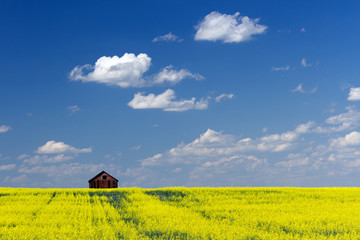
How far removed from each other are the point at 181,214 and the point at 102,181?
3052 cm

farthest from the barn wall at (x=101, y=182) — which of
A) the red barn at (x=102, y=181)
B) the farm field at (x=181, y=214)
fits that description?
the farm field at (x=181, y=214)

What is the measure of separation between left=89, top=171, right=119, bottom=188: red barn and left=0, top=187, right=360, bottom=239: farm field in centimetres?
1220

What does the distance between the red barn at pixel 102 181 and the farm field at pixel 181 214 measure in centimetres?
1220

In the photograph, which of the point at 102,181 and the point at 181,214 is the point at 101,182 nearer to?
the point at 102,181

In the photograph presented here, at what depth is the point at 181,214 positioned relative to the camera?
30609 mm

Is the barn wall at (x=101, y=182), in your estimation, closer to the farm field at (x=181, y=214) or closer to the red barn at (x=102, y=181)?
Answer: the red barn at (x=102, y=181)

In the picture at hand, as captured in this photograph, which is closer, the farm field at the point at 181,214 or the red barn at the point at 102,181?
the farm field at the point at 181,214

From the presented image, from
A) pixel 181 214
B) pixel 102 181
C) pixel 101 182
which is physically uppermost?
pixel 102 181

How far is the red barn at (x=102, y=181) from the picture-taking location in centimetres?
5862

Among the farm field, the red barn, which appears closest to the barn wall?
the red barn

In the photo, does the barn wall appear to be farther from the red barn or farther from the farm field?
the farm field

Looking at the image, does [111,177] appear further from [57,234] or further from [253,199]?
[57,234]

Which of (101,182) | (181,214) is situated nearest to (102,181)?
(101,182)

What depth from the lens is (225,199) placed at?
135 ft
